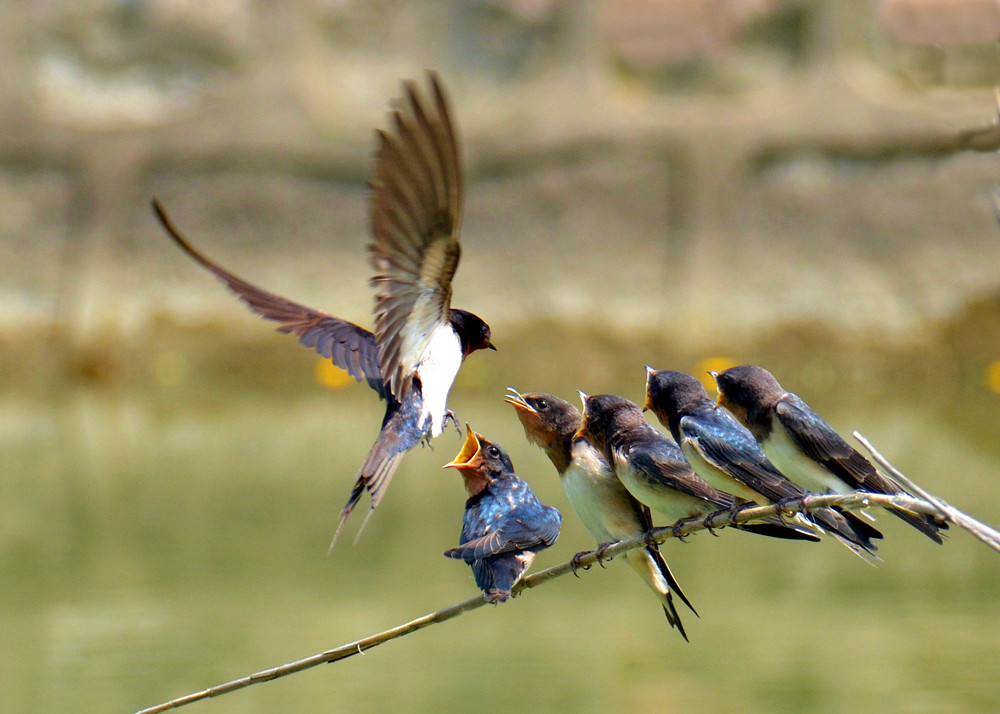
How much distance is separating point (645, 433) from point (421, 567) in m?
1.56

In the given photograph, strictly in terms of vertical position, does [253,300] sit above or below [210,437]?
below

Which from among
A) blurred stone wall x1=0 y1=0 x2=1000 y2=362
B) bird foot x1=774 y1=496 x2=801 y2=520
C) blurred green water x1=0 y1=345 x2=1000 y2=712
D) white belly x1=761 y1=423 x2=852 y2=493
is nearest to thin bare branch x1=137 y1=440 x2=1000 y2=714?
bird foot x1=774 y1=496 x2=801 y2=520

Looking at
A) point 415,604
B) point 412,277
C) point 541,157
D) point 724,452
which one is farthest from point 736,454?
point 541,157

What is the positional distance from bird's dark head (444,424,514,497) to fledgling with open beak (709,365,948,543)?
0.33 m

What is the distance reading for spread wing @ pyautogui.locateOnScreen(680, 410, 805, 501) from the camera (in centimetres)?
137

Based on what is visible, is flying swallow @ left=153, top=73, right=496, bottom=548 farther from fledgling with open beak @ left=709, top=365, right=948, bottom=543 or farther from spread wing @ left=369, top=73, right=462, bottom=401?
fledgling with open beak @ left=709, top=365, right=948, bottom=543

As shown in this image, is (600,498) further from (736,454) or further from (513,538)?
(736,454)

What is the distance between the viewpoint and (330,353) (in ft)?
5.81

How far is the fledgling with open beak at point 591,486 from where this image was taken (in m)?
1.69

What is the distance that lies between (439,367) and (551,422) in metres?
0.29

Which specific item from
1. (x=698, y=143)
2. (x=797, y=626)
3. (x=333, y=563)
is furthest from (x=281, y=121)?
(x=797, y=626)

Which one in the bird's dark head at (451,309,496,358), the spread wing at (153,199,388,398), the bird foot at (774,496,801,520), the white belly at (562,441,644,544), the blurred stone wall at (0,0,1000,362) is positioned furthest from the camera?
the blurred stone wall at (0,0,1000,362)

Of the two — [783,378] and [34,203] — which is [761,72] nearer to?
[783,378]

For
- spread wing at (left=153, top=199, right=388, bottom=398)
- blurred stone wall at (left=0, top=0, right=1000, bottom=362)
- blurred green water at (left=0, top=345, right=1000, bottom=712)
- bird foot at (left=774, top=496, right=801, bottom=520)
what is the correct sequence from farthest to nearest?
blurred stone wall at (left=0, top=0, right=1000, bottom=362) → blurred green water at (left=0, top=345, right=1000, bottom=712) → spread wing at (left=153, top=199, right=388, bottom=398) → bird foot at (left=774, top=496, right=801, bottom=520)
